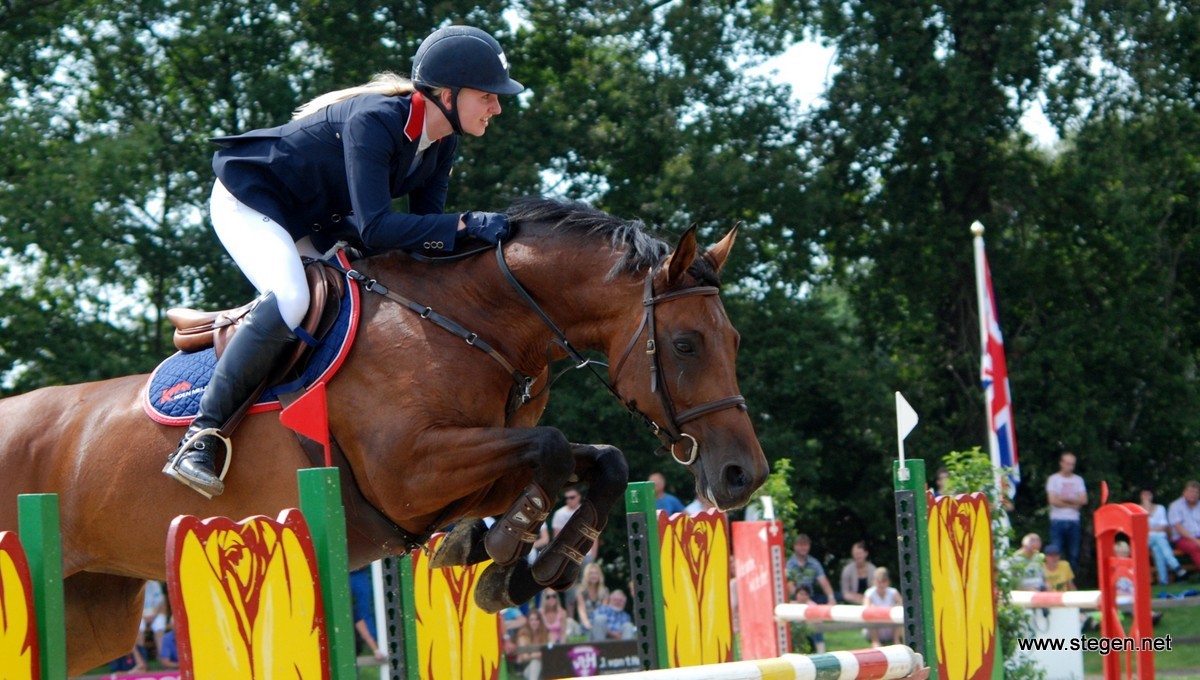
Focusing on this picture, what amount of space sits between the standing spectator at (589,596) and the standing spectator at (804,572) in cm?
151

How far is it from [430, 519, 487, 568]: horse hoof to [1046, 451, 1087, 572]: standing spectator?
9.20 m

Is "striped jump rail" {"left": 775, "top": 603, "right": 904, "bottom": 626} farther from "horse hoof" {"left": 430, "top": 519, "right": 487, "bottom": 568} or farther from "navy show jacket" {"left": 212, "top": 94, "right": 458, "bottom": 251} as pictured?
"navy show jacket" {"left": 212, "top": 94, "right": 458, "bottom": 251}

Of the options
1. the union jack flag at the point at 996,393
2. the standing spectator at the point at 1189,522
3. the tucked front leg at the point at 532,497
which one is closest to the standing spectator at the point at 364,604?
the union jack flag at the point at 996,393

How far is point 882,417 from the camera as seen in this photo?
1856 cm

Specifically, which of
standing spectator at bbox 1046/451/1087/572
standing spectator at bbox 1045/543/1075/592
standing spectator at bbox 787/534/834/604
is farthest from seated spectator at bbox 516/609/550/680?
standing spectator at bbox 1046/451/1087/572

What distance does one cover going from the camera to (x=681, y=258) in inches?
147

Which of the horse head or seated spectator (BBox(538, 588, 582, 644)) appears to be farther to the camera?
seated spectator (BBox(538, 588, 582, 644))

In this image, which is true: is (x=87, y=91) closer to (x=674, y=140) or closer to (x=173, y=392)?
(x=674, y=140)

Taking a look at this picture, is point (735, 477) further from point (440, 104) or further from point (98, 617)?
point (98, 617)

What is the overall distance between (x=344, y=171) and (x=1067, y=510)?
9811 millimetres

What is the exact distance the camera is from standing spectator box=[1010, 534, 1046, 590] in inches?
282

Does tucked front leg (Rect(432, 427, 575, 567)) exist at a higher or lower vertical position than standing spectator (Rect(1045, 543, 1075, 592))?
higher

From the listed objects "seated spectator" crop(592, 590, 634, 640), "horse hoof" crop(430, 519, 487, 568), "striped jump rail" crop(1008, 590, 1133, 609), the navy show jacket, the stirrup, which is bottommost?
"seated spectator" crop(592, 590, 634, 640)

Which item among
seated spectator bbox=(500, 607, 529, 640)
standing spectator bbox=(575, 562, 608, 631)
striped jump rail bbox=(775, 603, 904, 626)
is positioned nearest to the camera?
striped jump rail bbox=(775, 603, 904, 626)
